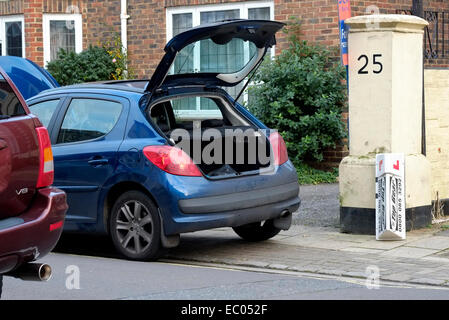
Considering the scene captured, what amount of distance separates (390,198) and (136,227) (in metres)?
2.65

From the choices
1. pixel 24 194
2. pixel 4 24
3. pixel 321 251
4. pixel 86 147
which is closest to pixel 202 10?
pixel 4 24

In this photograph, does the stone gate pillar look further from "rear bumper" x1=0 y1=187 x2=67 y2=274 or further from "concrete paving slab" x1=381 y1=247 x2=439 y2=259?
"rear bumper" x1=0 y1=187 x2=67 y2=274

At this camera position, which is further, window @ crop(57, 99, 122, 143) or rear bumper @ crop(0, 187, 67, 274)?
window @ crop(57, 99, 122, 143)

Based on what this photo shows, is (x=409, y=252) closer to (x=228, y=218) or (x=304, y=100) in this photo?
(x=228, y=218)

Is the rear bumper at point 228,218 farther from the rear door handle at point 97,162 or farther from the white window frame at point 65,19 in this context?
the white window frame at point 65,19

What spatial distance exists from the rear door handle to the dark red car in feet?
8.17

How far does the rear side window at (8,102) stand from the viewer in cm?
548

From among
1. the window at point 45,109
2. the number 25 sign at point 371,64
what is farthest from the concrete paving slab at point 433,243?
the window at point 45,109

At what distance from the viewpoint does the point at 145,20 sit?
16.6 m

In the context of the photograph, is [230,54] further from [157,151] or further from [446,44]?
[157,151]

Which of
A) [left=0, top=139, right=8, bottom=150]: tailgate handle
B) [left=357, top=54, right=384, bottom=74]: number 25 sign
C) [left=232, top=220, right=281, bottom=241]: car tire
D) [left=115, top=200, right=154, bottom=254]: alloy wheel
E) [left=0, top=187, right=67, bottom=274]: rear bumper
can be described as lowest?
[left=232, top=220, right=281, bottom=241]: car tire

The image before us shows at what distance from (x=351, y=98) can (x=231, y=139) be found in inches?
65.9

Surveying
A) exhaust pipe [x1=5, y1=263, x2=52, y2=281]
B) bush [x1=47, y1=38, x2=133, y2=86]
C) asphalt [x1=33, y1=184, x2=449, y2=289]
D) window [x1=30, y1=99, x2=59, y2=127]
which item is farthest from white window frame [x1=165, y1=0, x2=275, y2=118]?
exhaust pipe [x1=5, y1=263, x2=52, y2=281]

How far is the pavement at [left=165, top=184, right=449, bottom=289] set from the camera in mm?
7336
